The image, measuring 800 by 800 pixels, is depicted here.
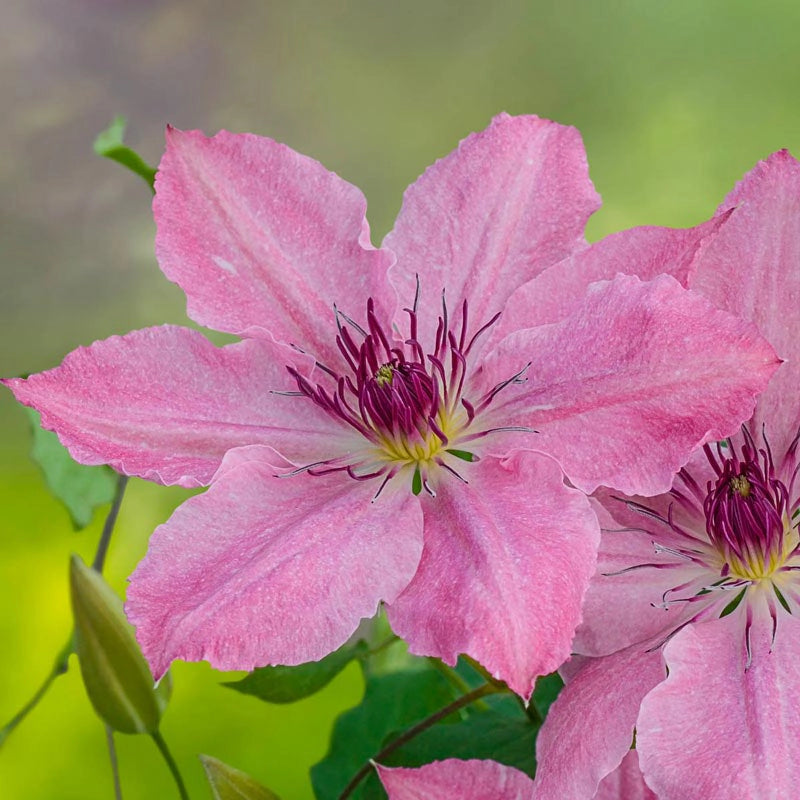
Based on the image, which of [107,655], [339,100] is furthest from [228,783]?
[339,100]

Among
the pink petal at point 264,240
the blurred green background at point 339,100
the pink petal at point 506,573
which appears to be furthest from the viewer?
the blurred green background at point 339,100

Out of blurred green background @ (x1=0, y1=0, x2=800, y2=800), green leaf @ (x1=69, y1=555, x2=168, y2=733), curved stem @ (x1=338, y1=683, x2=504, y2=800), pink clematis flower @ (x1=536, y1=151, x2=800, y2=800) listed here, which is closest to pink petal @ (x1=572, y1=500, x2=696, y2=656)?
pink clematis flower @ (x1=536, y1=151, x2=800, y2=800)

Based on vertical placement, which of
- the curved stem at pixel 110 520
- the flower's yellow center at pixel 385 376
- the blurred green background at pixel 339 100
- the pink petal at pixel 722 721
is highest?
the blurred green background at pixel 339 100

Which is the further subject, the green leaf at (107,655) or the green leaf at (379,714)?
the green leaf at (379,714)

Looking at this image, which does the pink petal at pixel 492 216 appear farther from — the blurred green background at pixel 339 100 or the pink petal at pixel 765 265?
the blurred green background at pixel 339 100

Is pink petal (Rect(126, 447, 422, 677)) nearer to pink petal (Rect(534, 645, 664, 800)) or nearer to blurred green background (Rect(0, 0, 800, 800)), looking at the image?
pink petal (Rect(534, 645, 664, 800))

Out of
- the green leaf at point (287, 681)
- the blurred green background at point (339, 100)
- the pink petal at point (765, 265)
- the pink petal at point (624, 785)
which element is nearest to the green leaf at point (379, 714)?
the green leaf at point (287, 681)
